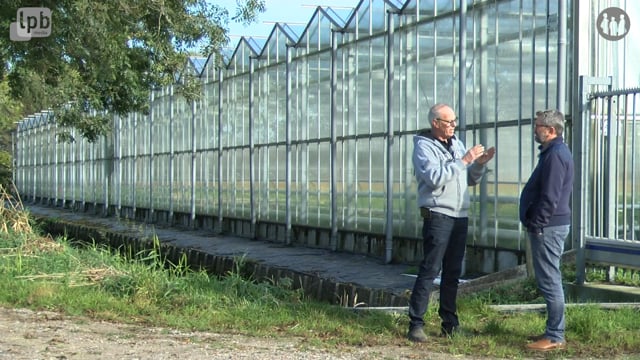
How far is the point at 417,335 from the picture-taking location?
7754 millimetres

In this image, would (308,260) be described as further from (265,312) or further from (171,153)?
(171,153)

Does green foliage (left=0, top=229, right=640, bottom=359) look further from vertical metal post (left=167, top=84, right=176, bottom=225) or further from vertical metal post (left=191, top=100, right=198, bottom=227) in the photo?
vertical metal post (left=167, top=84, right=176, bottom=225)

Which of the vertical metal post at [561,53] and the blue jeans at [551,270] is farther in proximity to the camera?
the vertical metal post at [561,53]

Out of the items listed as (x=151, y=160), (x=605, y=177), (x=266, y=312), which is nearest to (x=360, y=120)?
(x=605, y=177)

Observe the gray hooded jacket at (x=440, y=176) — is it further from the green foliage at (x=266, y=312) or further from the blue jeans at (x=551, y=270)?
the green foliage at (x=266, y=312)

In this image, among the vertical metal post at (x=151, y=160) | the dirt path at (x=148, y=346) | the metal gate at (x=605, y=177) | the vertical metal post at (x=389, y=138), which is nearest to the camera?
the dirt path at (x=148, y=346)

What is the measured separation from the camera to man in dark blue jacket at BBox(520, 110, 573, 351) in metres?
7.45

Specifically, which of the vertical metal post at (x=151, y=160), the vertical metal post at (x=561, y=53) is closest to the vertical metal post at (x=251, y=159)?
the vertical metal post at (x=151, y=160)

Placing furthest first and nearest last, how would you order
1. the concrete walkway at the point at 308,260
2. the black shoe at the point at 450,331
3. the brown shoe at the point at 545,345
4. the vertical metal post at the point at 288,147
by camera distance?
1. the vertical metal post at the point at 288,147
2. the concrete walkway at the point at 308,260
3. the black shoe at the point at 450,331
4. the brown shoe at the point at 545,345

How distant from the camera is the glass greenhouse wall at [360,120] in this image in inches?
607

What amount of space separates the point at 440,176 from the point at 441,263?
810 mm

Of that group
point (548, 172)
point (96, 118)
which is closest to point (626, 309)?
Result: point (548, 172)

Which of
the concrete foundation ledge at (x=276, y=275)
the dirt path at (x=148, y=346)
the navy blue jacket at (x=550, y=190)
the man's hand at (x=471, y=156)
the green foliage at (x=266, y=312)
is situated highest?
the man's hand at (x=471, y=156)

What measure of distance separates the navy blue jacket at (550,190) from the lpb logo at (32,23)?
9.87 m
